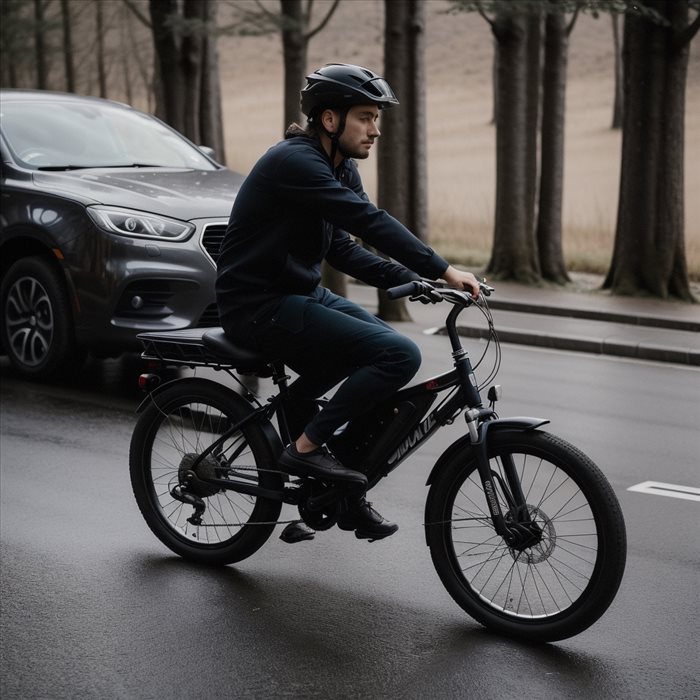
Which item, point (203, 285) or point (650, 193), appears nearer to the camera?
point (203, 285)

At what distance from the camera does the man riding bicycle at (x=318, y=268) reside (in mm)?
4867

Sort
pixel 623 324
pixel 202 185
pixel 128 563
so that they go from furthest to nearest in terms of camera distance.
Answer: pixel 623 324
pixel 202 185
pixel 128 563

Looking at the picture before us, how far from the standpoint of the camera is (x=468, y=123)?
68312 millimetres

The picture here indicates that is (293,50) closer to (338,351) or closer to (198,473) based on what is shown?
(198,473)

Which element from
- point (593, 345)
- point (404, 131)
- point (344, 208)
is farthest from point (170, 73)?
point (344, 208)

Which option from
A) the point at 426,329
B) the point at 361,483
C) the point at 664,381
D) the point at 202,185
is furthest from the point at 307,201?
the point at 426,329

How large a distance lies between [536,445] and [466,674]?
2.69ft

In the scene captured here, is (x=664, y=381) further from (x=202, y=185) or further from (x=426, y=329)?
(x=202, y=185)

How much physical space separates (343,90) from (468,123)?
64.6 m

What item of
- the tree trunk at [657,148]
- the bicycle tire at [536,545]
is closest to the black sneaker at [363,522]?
the bicycle tire at [536,545]

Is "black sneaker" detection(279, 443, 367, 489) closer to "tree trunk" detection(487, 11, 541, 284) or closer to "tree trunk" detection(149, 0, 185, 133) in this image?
"tree trunk" detection(487, 11, 541, 284)

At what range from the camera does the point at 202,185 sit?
9.77 meters

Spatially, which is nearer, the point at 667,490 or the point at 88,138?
the point at 667,490

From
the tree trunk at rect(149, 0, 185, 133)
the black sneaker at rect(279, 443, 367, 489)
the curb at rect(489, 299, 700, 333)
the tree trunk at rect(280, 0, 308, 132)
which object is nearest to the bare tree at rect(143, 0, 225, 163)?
the tree trunk at rect(149, 0, 185, 133)
